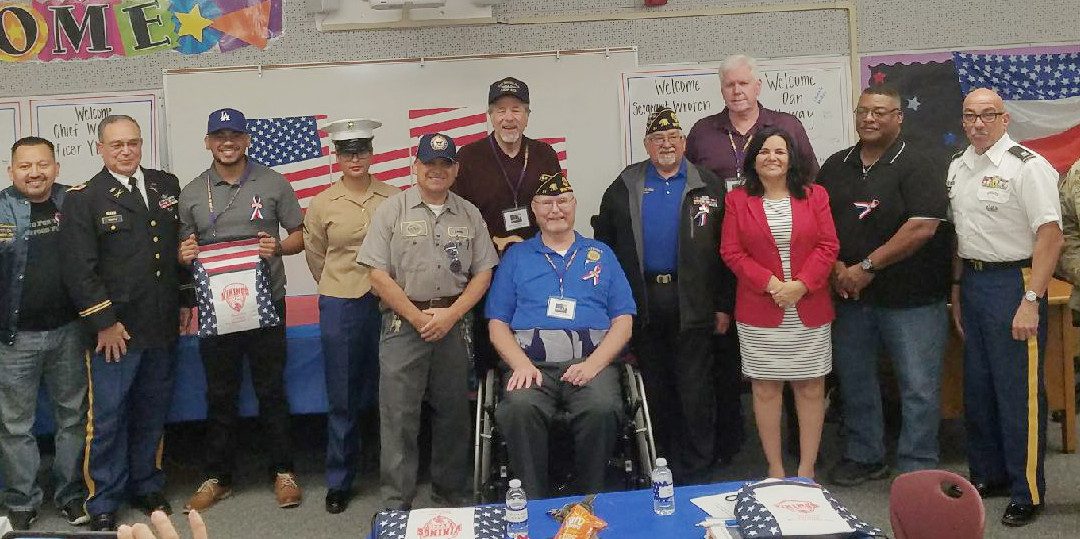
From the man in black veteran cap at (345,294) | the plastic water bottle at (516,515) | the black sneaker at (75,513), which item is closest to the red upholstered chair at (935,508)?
the plastic water bottle at (516,515)

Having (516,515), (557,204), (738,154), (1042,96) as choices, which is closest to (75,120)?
(557,204)

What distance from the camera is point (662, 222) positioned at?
3.71 metres

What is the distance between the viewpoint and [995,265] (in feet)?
11.0

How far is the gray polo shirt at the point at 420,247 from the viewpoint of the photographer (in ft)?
11.6

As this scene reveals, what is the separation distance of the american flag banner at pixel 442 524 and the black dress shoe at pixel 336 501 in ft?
5.06

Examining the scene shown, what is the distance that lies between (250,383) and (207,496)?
0.49 m

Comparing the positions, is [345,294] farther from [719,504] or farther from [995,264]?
[995,264]

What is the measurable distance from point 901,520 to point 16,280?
322cm

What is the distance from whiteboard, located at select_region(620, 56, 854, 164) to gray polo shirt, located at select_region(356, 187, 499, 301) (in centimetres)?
161

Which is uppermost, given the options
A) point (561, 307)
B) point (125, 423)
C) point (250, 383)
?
point (561, 307)

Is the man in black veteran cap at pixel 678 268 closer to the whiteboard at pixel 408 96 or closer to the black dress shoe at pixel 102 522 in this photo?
the whiteboard at pixel 408 96

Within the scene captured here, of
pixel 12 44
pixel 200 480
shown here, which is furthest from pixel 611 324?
pixel 12 44

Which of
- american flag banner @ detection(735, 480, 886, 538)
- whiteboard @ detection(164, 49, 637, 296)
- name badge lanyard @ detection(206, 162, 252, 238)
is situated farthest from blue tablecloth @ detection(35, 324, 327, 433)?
american flag banner @ detection(735, 480, 886, 538)

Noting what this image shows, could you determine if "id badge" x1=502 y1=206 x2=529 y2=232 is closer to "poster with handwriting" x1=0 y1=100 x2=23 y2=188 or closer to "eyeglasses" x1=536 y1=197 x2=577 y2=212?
"eyeglasses" x1=536 y1=197 x2=577 y2=212
